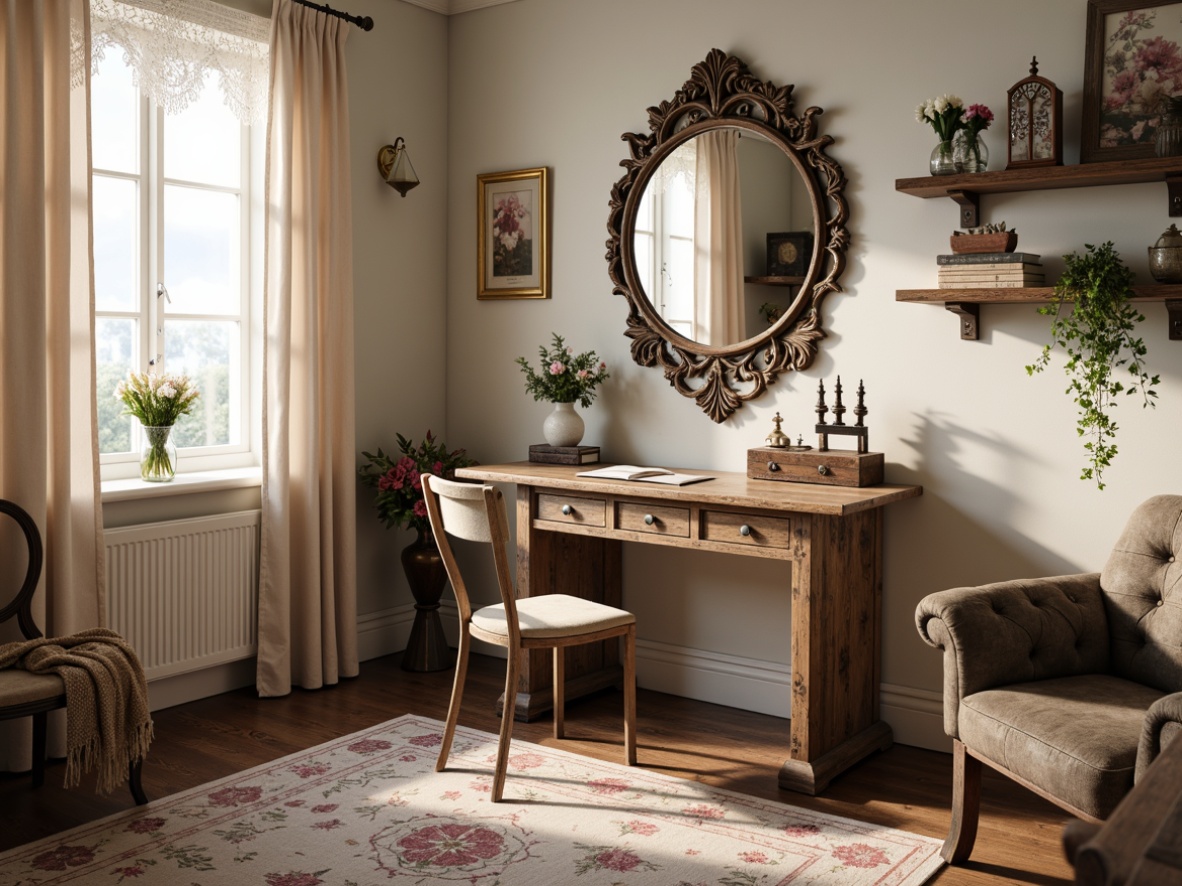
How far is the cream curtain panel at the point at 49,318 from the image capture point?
3037mm

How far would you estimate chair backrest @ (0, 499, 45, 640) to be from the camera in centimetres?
295

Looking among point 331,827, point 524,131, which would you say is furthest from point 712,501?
point 524,131

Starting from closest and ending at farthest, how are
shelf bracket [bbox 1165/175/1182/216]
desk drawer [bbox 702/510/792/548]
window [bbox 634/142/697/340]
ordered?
shelf bracket [bbox 1165/175/1182/216] → desk drawer [bbox 702/510/792/548] → window [bbox 634/142/697/340]

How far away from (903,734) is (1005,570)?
626 millimetres

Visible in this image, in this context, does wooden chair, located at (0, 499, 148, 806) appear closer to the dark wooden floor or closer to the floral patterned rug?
the dark wooden floor

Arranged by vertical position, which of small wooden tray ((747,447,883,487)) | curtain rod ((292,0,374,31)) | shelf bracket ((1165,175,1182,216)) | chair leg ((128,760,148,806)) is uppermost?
curtain rod ((292,0,374,31))

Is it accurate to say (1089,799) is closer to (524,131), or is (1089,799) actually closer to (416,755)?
(416,755)

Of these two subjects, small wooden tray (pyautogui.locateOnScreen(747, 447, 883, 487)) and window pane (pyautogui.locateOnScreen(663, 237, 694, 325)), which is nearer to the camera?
small wooden tray (pyautogui.locateOnScreen(747, 447, 883, 487))

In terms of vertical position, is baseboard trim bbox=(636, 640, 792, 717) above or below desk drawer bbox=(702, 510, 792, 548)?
below

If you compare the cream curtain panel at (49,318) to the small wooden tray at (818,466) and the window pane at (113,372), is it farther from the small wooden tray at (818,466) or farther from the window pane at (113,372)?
the small wooden tray at (818,466)

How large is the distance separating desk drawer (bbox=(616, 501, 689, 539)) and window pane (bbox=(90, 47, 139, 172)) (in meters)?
1.99

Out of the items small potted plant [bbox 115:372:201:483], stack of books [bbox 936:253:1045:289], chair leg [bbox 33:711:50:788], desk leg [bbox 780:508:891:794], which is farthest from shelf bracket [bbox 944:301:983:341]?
chair leg [bbox 33:711:50:788]

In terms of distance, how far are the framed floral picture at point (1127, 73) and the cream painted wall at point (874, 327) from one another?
0.06 metres

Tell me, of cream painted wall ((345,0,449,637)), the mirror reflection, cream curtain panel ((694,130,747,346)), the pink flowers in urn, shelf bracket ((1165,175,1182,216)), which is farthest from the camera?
cream painted wall ((345,0,449,637))
